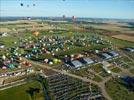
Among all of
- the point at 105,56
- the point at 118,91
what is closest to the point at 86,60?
the point at 105,56

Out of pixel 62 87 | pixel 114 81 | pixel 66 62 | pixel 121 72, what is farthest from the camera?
pixel 66 62

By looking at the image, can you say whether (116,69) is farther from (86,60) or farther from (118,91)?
(118,91)

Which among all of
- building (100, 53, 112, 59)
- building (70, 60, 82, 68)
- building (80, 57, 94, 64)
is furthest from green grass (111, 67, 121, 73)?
building (100, 53, 112, 59)

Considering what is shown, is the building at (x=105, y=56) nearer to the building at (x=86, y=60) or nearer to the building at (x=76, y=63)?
the building at (x=86, y=60)

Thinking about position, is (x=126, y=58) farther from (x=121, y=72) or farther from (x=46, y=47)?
(x=46, y=47)

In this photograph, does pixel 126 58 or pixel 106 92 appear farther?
pixel 126 58

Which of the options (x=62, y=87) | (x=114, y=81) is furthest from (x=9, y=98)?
(x=114, y=81)

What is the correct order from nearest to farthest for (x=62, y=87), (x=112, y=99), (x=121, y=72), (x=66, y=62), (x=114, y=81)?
(x=112, y=99), (x=62, y=87), (x=114, y=81), (x=121, y=72), (x=66, y=62)

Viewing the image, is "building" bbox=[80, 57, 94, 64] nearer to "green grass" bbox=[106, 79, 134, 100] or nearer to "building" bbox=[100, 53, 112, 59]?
"building" bbox=[100, 53, 112, 59]
